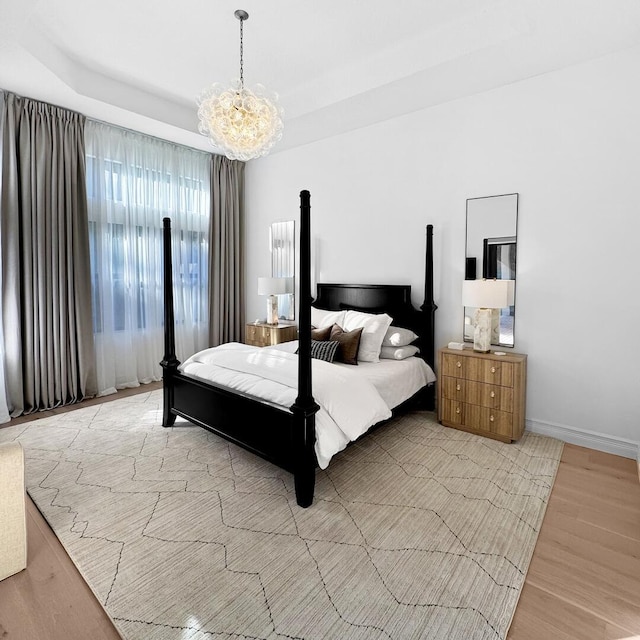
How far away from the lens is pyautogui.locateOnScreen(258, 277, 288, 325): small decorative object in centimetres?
492

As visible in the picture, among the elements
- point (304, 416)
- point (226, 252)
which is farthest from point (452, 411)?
point (226, 252)

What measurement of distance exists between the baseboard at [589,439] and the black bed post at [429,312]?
882mm

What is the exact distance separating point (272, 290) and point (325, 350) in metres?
1.67

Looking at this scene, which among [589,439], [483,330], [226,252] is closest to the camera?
[589,439]

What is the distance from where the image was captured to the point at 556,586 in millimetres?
1776

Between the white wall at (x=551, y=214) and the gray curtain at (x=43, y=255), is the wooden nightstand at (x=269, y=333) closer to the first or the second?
the white wall at (x=551, y=214)

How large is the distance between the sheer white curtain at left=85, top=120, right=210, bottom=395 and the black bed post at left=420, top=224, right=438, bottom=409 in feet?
9.79

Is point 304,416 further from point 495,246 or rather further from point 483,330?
point 495,246

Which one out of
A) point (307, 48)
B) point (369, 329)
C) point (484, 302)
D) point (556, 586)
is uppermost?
point (307, 48)

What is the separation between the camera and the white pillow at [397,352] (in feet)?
12.2

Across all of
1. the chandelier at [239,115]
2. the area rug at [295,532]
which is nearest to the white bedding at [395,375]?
the area rug at [295,532]

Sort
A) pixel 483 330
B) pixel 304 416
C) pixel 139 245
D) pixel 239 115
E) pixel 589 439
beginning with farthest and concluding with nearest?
pixel 139 245 → pixel 483 330 → pixel 589 439 → pixel 239 115 → pixel 304 416

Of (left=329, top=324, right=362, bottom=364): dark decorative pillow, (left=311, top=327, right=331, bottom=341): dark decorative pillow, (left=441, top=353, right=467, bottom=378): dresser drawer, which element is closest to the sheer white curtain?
(left=311, top=327, right=331, bottom=341): dark decorative pillow

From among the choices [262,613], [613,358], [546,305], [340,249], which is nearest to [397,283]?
[340,249]
